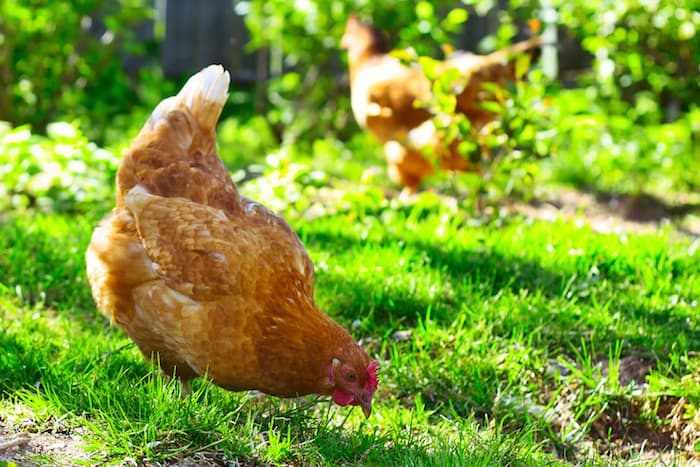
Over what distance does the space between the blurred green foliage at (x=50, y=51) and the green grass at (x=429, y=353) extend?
2.78 metres

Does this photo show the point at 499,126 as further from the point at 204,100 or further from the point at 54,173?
the point at 54,173

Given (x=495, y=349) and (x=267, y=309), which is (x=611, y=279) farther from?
(x=267, y=309)

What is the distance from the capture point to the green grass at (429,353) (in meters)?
2.68

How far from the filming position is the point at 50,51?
7.40m

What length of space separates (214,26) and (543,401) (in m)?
9.54

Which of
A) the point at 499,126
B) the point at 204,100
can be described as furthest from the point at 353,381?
the point at 499,126

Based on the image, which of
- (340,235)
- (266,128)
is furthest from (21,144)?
(266,128)

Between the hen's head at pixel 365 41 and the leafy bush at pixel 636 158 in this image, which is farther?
the leafy bush at pixel 636 158

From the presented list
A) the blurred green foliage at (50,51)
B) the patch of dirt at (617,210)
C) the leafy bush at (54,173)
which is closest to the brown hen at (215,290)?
the leafy bush at (54,173)

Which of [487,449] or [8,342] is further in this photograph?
[8,342]

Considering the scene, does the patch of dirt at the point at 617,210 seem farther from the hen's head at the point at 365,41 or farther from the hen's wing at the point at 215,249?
the hen's wing at the point at 215,249

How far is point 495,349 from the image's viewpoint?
142 inches

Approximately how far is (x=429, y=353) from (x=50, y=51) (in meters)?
5.40

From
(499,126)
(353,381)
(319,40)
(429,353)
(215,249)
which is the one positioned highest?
(319,40)
